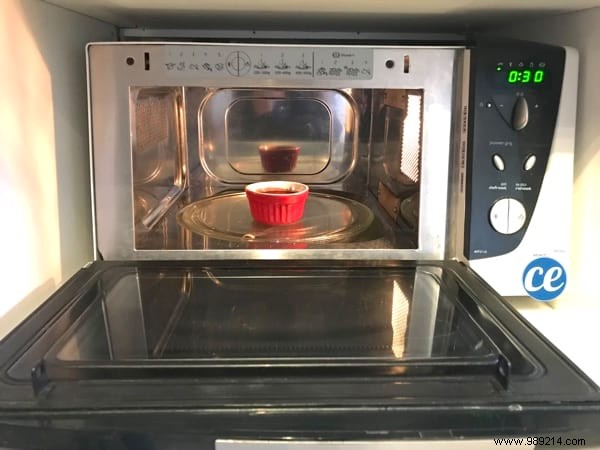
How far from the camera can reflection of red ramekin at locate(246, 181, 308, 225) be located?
901 mm

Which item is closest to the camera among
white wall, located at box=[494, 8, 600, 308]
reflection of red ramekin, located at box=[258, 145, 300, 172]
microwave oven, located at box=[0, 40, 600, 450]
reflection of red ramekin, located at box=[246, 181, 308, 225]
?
microwave oven, located at box=[0, 40, 600, 450]

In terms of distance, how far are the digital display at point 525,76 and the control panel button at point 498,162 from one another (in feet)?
0.29

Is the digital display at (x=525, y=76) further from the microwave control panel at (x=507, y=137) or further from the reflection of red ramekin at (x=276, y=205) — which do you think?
the reflection of red ramekin at (x=276, y=205)

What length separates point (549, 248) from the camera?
787 millimetres

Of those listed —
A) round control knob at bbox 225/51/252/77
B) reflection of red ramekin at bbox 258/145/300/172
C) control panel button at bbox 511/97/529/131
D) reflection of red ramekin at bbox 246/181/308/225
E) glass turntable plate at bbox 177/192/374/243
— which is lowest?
glass turntable plate at bbox 177/192/374/243

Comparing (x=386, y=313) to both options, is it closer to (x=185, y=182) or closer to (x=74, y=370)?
(x=74, y=370)

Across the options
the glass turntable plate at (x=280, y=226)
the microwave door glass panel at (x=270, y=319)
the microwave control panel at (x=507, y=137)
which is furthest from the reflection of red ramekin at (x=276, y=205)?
the microwave control panel at (x=507, y=137)

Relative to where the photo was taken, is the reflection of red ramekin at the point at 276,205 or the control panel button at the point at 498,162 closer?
the control panel button at the point at 498,162

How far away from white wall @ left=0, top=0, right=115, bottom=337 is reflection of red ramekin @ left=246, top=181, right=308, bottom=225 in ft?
0.74

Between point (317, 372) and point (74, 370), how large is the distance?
20cm

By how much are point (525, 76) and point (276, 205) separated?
0.36m

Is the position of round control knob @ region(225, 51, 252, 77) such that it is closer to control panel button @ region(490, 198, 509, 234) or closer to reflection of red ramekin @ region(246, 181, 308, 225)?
reflection of red ramekin @ region(246, 181, 308, 225)

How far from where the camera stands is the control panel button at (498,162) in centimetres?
77

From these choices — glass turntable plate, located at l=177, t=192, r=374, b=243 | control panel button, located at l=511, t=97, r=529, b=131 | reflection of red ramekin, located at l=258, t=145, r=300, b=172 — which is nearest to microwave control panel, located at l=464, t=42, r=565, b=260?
control panel button, located at l=511, t=97, r=529, b=131
